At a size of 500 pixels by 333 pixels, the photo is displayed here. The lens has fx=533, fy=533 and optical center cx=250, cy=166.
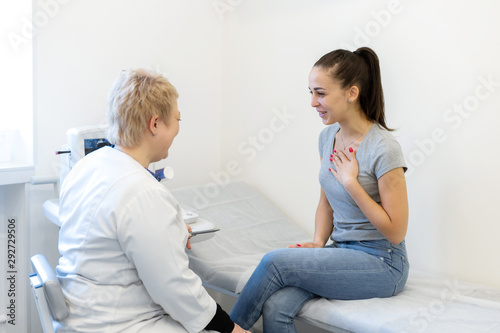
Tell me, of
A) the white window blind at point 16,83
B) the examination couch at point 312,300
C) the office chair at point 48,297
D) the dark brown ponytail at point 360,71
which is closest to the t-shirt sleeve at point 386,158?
the dark brown ponytail at point 360,71

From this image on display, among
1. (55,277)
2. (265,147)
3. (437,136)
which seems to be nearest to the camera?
(55,277)

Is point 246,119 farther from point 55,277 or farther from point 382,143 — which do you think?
point 55,277

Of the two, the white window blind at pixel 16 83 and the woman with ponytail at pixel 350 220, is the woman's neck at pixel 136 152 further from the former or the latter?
the white window blind at pixel 16 83

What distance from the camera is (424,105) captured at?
2334mm

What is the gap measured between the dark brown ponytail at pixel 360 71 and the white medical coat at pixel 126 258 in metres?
0.83

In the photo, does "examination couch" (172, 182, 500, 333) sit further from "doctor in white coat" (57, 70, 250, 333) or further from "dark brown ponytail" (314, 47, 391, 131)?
"dark brown ponytail" (314, 47, 391, 131)

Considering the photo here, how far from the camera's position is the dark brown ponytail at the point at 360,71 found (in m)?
1.90

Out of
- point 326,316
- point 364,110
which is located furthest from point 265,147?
point 326,316

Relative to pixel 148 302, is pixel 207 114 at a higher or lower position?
higher

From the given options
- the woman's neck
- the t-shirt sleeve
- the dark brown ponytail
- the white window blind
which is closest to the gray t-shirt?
the t-shirt sleeve

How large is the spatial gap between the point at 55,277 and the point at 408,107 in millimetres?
1668

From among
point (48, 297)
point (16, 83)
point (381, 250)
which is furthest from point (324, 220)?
point (16, 83)

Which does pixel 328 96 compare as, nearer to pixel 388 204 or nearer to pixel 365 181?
pixel 365 181

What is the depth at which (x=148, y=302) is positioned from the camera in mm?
1407
